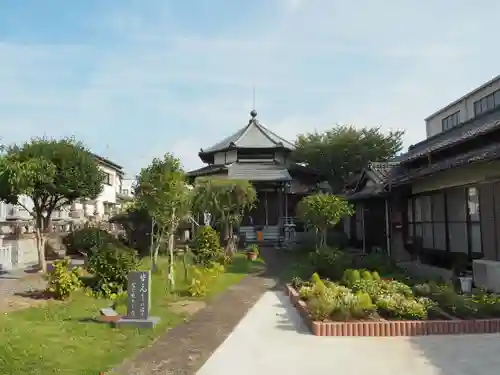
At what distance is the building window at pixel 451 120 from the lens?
27.3 m

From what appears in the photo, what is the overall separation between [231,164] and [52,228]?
38.9 feet

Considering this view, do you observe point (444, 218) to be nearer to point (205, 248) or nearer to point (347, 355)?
point (205, 248)

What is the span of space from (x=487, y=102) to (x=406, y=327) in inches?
812

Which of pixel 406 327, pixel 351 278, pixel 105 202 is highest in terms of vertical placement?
pixel 105 202

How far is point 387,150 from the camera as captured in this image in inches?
1222

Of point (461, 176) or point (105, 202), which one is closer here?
point (461, 176)

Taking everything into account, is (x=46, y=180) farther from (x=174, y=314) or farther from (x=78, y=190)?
(x=174, y=314)

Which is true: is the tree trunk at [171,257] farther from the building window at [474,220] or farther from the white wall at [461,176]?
the building window at [474,220]

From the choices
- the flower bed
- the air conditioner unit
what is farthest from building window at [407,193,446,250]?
the flower bed

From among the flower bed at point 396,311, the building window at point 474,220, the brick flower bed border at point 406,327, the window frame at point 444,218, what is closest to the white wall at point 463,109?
the window frame at point 444,218

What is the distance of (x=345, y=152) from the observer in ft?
101

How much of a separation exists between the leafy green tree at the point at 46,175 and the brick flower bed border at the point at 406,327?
34.8ft

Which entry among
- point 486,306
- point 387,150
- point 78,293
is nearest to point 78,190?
point 78,293

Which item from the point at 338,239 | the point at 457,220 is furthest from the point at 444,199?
the point at 338,239
